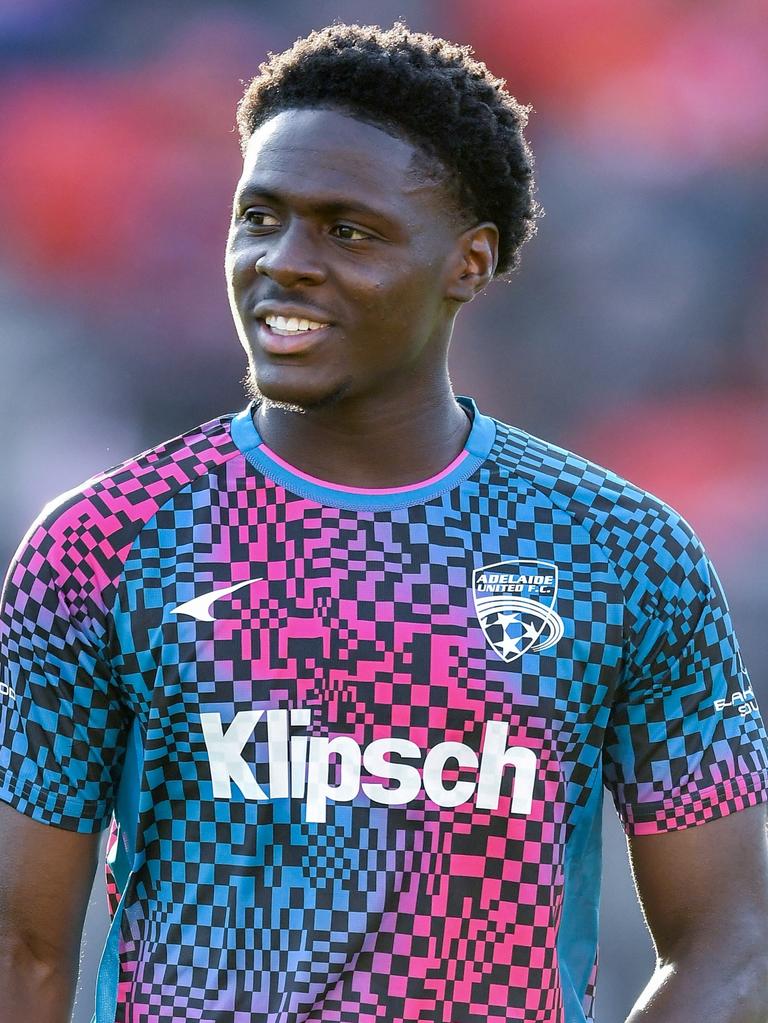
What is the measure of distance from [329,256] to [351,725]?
2.28 feet

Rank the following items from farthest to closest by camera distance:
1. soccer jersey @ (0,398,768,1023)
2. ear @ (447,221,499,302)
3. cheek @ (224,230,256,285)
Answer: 1. ear @ (447,221,499,302)
2. cheek @ (224,230,256,285)
3. soccer jersey @ (0,398,768,1023)

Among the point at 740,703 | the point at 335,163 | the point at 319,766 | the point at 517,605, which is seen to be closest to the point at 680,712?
the point at 740,703

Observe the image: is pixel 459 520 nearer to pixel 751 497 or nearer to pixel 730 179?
pixel 751 497

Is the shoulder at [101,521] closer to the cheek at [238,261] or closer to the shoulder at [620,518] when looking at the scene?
the cheek at [238,261]

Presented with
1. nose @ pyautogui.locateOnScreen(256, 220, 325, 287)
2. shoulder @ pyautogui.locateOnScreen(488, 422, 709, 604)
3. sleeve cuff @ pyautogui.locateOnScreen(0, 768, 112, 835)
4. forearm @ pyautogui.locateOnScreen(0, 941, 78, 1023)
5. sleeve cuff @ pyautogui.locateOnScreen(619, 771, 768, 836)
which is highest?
nose @ pyautogui.locateOnScreen(256, 220, 325, 287)

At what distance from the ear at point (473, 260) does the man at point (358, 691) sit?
0.03 metres

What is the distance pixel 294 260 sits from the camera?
2.19 meters

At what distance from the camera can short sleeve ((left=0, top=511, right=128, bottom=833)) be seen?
2174 millimetres

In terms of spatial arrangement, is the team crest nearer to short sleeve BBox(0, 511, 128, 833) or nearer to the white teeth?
the white teeth

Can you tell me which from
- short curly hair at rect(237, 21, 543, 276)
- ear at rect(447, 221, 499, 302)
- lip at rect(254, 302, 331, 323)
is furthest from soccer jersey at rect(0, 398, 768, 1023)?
short curly hair at rect(237, 21, 543, 276)

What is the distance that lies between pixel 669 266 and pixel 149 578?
4.64m

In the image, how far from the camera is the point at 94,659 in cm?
218

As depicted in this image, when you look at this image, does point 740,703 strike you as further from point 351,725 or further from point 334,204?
point 334,204

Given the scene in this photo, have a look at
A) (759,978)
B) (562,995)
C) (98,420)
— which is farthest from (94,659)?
(98,420)
